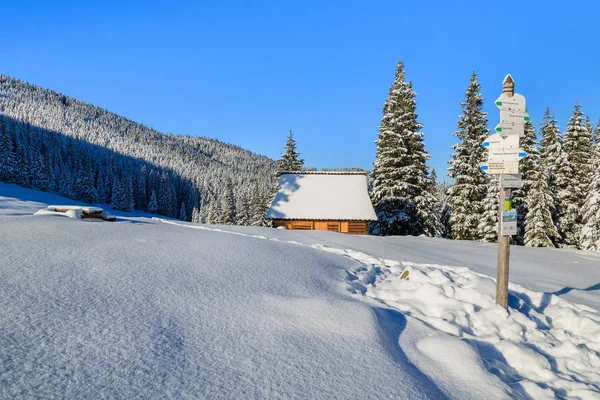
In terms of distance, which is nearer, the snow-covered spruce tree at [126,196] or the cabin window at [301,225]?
the cabin window at [301,225]

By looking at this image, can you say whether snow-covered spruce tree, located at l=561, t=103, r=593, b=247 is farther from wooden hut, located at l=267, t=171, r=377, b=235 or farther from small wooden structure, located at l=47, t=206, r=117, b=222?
small wooden structure, located at l=47, t=206, r=117, b=222

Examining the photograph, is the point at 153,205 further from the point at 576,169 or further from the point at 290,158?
the point at 576,169

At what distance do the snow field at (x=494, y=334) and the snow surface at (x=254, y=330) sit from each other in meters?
0.02

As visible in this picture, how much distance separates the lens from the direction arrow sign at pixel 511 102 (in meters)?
A: 5.34

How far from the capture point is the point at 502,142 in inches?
209

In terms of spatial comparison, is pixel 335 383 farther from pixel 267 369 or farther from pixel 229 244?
pixel 229 244

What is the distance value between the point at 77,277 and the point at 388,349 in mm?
3910

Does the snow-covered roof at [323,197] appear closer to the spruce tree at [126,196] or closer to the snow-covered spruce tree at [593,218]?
the snow-covered spruce tree at [593,218]

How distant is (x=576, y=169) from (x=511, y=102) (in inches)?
1069

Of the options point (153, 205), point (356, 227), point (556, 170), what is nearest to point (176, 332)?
point (356, 227)

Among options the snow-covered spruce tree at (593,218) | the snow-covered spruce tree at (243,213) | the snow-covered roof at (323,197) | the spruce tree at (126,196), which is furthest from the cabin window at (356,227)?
the spruce tree at (126,196)

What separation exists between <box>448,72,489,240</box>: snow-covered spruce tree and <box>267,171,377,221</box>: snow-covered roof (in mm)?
6673

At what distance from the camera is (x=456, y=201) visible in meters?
24.1

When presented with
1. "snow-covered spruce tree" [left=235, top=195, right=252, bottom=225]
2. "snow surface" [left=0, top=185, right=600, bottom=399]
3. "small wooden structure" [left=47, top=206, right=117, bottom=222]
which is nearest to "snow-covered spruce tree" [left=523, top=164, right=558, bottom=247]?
"snow surface" [left=0, top=185, right=600, bottom=399]
